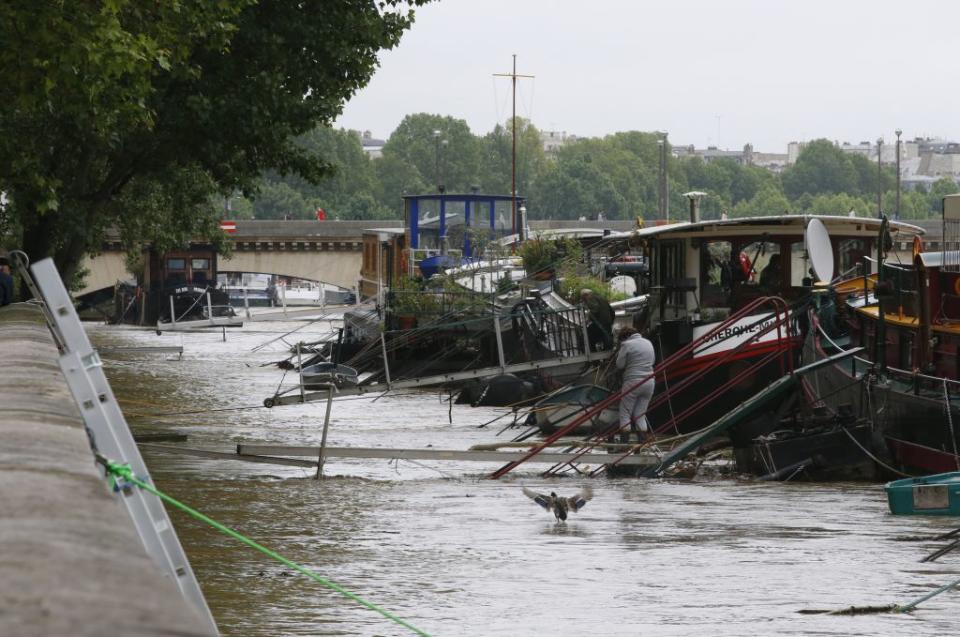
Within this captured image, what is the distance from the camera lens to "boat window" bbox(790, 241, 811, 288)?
2789cm

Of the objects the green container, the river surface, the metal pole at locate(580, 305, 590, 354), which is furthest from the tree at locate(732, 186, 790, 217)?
the green container

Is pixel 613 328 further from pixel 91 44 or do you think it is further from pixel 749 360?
pixel 91 44

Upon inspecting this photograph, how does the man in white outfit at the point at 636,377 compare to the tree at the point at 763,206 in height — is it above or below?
below

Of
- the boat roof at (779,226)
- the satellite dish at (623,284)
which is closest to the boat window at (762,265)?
the boat roof at (779,226)

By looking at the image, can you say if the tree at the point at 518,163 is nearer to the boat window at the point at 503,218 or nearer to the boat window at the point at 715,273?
the boat window at the point at 503,218

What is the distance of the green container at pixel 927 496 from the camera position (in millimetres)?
14070

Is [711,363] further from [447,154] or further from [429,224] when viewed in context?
[447,154]

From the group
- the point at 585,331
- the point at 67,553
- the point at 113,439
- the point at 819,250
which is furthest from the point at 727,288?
the point at 67,553

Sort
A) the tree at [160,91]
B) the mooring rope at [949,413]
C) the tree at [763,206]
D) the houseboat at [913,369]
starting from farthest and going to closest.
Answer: the tree at [763,206] < the houseboat at [913,369] < the mooring rope at [949,413] < the tree at [160,91]

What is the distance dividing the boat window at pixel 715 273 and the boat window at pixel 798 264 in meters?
1.04

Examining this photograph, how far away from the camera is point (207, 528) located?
1362cm

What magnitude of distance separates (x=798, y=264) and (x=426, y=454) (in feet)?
41.0

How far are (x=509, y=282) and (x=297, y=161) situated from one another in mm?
13461

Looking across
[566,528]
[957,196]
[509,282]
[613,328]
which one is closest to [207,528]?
[566,528]
